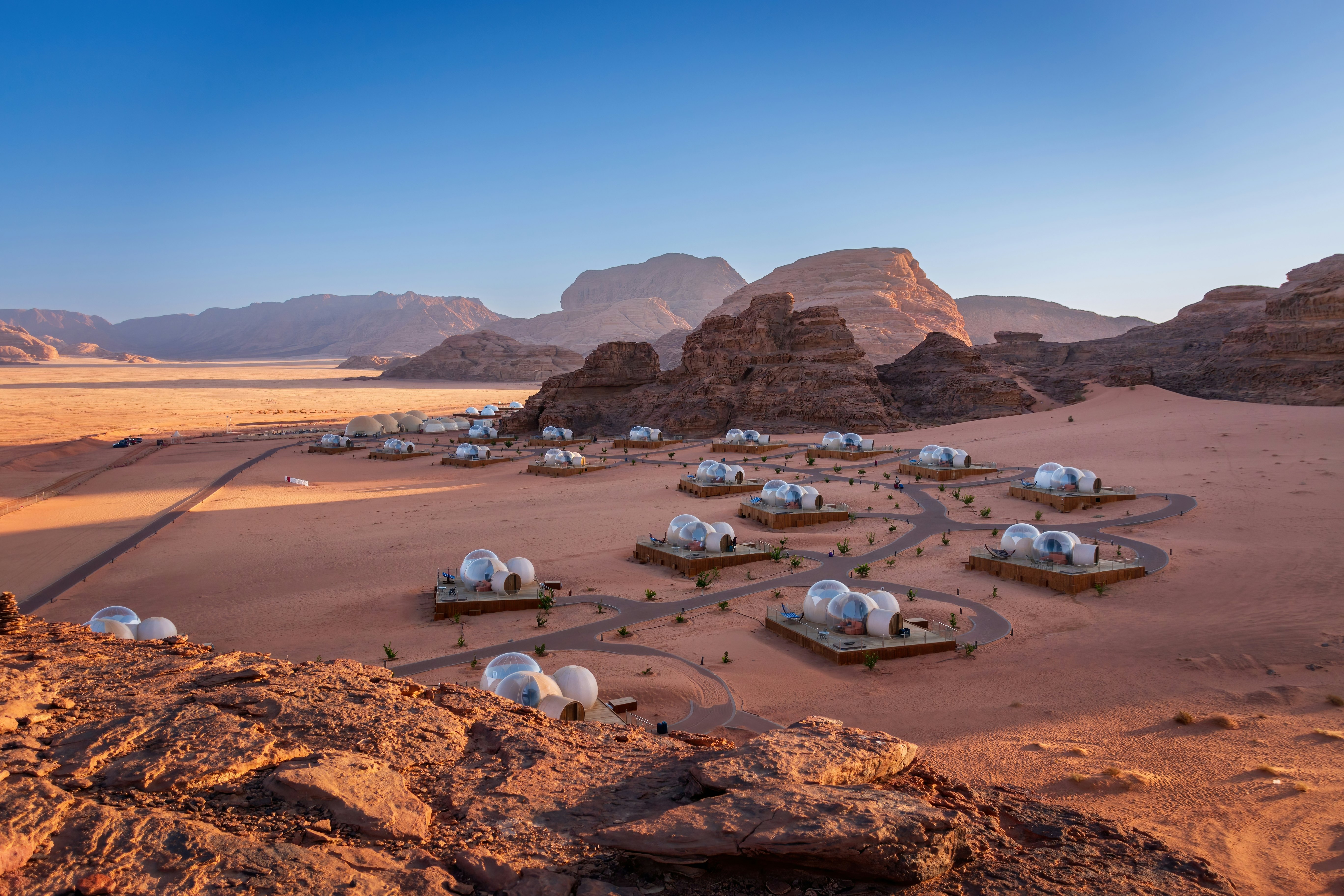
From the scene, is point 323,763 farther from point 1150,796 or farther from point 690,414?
point 690,414

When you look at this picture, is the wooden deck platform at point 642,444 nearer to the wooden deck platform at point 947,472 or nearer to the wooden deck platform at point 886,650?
the wooden deck platform at point 947,472

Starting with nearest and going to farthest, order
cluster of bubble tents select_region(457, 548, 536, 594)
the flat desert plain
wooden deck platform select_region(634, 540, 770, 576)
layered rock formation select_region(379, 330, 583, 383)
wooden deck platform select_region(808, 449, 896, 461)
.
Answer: the flat desert plain < cluster of bubble tents select_region(457, 548, 536, 594) < wooden deck platform select_region(634, 540, 770, 576) < wooden deck platform select_region(808, 449, 896, 461) < layered rock formation select_region(379, 330, 583, 383)

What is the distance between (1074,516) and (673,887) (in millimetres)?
29727

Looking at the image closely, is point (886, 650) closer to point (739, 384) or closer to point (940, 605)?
point (940, 605)

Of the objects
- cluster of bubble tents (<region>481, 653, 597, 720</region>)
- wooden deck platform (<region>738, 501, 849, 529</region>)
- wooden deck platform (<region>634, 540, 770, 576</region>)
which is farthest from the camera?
wooden deck platform (<region>738, 501, 849, 529</region>)

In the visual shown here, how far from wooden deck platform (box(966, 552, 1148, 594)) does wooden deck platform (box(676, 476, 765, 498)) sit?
15585mm

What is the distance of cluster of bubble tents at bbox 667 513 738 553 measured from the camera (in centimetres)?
2478

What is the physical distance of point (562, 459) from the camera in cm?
4766

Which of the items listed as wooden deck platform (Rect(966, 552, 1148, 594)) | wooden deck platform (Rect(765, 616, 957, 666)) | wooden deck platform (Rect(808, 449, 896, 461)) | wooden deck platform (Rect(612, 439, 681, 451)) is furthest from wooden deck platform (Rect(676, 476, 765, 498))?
wooden deck platform (Rect(612, 439, 681, 451))

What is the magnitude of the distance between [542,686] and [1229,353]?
7393 centimetres

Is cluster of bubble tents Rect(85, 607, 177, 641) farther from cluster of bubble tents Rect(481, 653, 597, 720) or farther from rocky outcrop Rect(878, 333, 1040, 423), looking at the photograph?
rocky outcrop Rect(878, 333, 1040, 423)

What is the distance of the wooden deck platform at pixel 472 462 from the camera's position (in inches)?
2080

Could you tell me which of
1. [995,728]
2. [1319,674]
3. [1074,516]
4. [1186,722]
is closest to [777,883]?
[995,728]

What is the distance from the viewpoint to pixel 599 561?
2533cm
